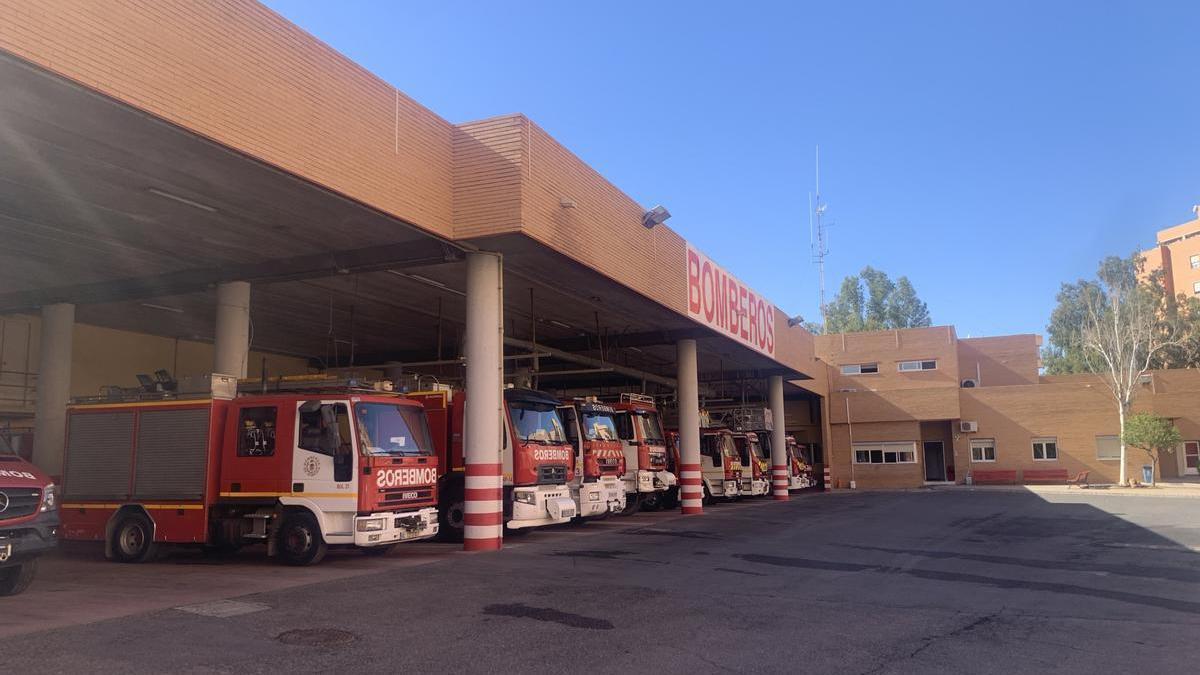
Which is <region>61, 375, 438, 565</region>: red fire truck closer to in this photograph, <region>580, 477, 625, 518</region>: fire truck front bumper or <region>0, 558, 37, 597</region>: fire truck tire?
<region>0, 558, 37, 597</region>: fire truck tire

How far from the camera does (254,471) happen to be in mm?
12289

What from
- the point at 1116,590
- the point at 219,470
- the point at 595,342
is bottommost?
the point at 1116,590

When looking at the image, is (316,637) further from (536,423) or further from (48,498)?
(536,423)

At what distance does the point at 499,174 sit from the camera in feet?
45.5

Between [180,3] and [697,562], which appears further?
[697,562]

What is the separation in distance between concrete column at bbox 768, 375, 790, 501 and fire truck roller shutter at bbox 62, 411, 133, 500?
24354 millimetres

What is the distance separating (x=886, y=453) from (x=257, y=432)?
39622mm

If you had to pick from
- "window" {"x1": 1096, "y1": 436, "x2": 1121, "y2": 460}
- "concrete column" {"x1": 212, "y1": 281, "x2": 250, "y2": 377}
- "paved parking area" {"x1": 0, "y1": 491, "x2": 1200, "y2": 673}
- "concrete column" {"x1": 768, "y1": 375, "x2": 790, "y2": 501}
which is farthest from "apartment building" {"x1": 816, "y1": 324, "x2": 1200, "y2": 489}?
"concrete column" {"x1": 212, "y1": 281, "x2": 250, "y2": 377}

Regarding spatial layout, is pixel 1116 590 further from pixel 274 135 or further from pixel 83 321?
pixel 83 321

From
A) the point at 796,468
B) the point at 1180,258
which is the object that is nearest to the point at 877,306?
the point at 1180,258

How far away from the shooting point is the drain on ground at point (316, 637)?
6887mm

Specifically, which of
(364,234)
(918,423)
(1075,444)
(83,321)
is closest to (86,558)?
(364,234)

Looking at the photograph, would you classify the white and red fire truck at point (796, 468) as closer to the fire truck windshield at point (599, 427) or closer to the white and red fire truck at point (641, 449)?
the white and red fire truck at point (641, 449)

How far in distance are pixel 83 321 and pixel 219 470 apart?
44.0ft
